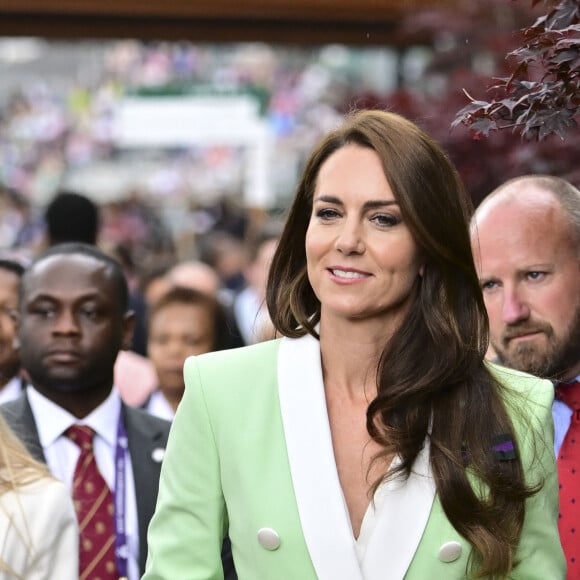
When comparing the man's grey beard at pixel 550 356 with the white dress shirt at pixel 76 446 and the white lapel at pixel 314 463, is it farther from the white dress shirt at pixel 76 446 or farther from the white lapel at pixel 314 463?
the white dress shirt at pixel 76 446

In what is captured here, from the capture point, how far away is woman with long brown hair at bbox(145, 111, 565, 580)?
3.81 m

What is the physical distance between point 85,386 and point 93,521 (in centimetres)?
57

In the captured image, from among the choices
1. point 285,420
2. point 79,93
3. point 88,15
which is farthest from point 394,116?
point 79,93

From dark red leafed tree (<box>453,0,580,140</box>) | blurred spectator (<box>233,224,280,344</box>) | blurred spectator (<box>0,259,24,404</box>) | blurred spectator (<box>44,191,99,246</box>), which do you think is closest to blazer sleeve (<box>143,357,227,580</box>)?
dark red leafed tree (<box>453,0,580,140</box>)

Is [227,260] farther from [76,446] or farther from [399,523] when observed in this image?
[399,523]

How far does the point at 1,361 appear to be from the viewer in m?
6.91

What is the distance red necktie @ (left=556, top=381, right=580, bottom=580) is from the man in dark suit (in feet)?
4.46

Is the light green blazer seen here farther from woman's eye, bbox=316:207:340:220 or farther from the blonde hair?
the blonde hair

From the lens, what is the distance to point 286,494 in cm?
385

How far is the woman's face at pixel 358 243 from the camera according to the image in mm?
3930

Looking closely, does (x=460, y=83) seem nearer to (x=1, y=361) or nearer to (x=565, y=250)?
(x=1, y=361)

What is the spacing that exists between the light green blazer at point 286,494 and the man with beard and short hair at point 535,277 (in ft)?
3.37

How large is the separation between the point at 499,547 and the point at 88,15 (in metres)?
9.79

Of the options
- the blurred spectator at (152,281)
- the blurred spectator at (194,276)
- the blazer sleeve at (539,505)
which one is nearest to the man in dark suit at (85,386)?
the blazer sleeve at (539,505)
